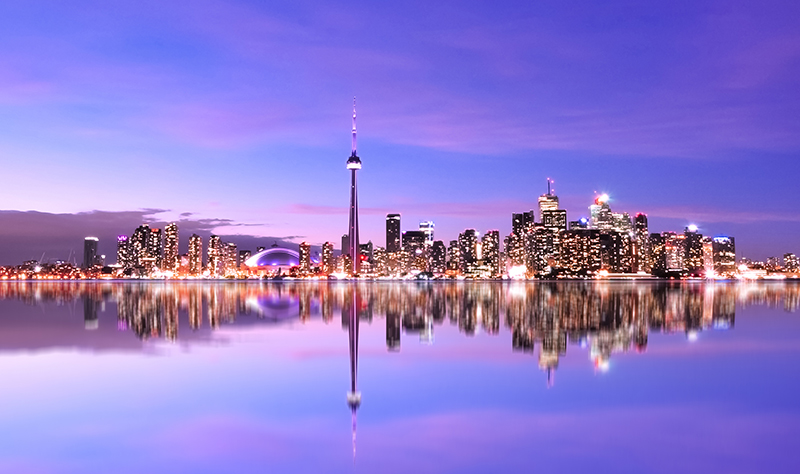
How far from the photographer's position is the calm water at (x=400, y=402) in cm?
1175

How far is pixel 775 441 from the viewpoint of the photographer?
12.7 meters

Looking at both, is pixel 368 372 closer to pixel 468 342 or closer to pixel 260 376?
pixel 260 376

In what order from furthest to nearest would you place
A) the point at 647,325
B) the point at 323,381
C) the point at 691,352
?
the point at 647,325, the point at 691,352, the point at 323,381

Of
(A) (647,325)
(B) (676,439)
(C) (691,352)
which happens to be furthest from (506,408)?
(A) (647,325)

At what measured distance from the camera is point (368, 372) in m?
21.2

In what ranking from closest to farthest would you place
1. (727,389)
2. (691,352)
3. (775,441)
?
(775,441) → (727,389) → (691,352)

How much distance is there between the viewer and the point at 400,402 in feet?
54.5

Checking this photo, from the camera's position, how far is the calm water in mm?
11750

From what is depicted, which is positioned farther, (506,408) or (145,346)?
(145,346)

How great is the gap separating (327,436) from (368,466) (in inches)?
85.8

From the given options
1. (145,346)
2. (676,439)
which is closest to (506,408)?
(676,439)

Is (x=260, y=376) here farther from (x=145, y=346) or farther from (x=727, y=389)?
(x=727, y=389)

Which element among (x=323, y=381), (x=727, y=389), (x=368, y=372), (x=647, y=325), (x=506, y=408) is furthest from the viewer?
(x=647, y=325)

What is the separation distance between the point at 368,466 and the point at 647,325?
100 feet
